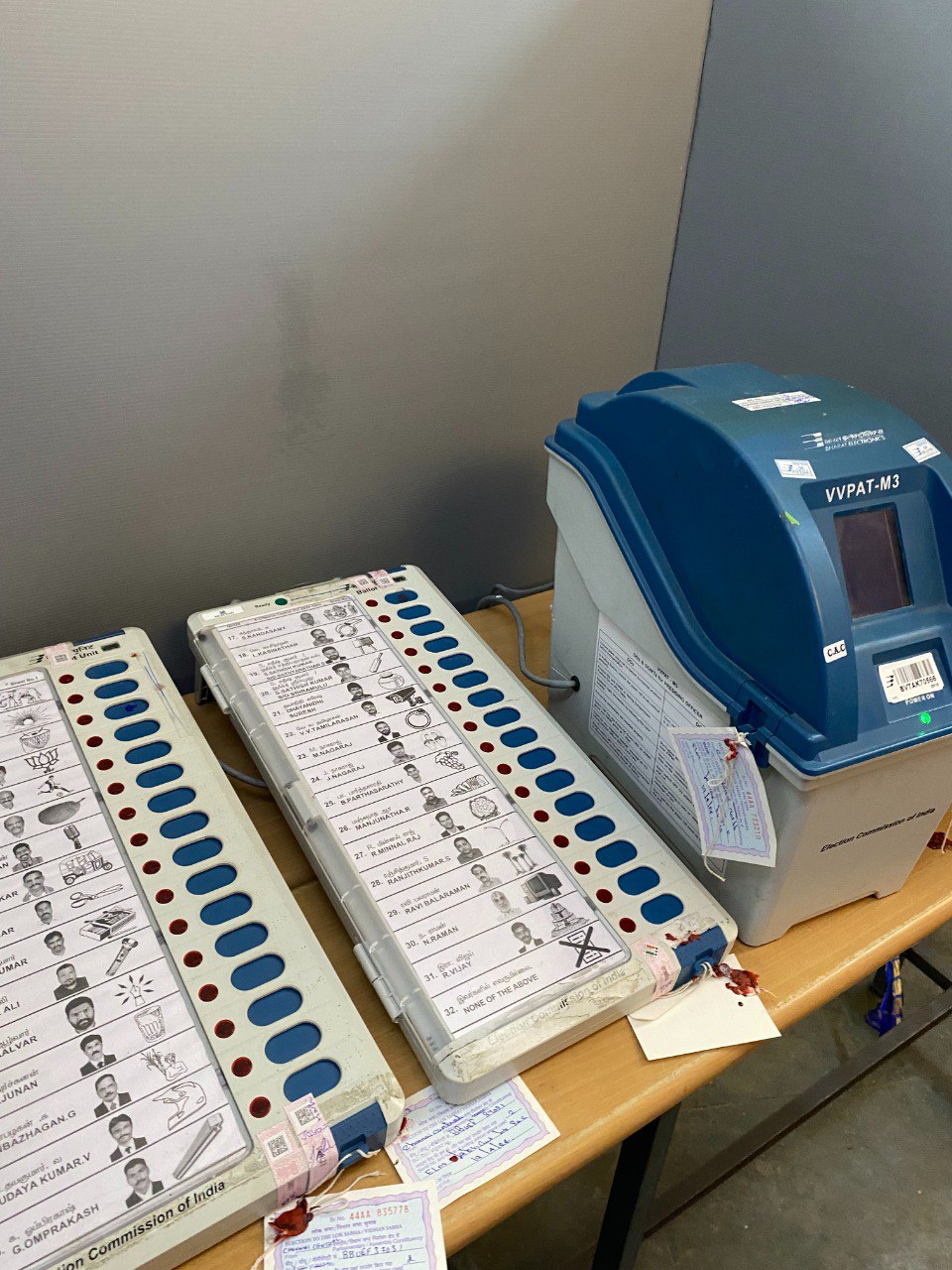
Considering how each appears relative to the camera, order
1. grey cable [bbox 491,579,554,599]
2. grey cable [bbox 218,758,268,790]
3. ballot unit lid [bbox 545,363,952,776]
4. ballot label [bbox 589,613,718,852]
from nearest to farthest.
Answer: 1. ballot unit lid [bbox 545,363,952,776]
2. ballot label [bbox 589,613,718,852]
3. grey cable [bbox 218,758,268,790]
4. grey cable [bbox 491,579,554,599]

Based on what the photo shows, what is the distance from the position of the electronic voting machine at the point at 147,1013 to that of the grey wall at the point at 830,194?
3.03 feet

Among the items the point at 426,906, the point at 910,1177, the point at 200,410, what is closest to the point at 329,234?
the point at 200,410

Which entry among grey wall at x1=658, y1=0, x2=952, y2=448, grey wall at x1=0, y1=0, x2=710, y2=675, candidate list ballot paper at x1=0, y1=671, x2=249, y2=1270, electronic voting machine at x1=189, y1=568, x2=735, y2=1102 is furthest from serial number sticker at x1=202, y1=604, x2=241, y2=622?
grey wall at x1=658, y1=0, x2=952, y2=448

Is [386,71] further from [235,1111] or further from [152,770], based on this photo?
[235,1111]

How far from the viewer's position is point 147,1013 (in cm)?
66

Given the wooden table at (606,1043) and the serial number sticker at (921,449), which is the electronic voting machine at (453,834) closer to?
the wooden table at (606,1043)

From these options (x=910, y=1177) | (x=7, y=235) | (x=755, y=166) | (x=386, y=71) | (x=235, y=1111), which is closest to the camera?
(x=235, y=1111)

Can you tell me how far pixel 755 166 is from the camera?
1183mm

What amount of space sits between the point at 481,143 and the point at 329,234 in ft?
0.72

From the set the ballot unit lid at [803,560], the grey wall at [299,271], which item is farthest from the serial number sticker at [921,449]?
the grey wall at [299,271]

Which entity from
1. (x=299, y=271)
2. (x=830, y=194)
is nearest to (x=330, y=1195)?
(x=299, y=271)

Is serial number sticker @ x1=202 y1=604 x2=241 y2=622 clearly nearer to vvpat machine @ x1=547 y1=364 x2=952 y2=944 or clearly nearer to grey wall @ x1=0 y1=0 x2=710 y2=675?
grey wall @ x1=0 y1=0 x2=710 y2=675

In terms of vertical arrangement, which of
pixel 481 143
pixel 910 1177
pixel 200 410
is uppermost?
pixel 481 143

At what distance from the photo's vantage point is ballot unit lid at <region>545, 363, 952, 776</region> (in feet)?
2.26
